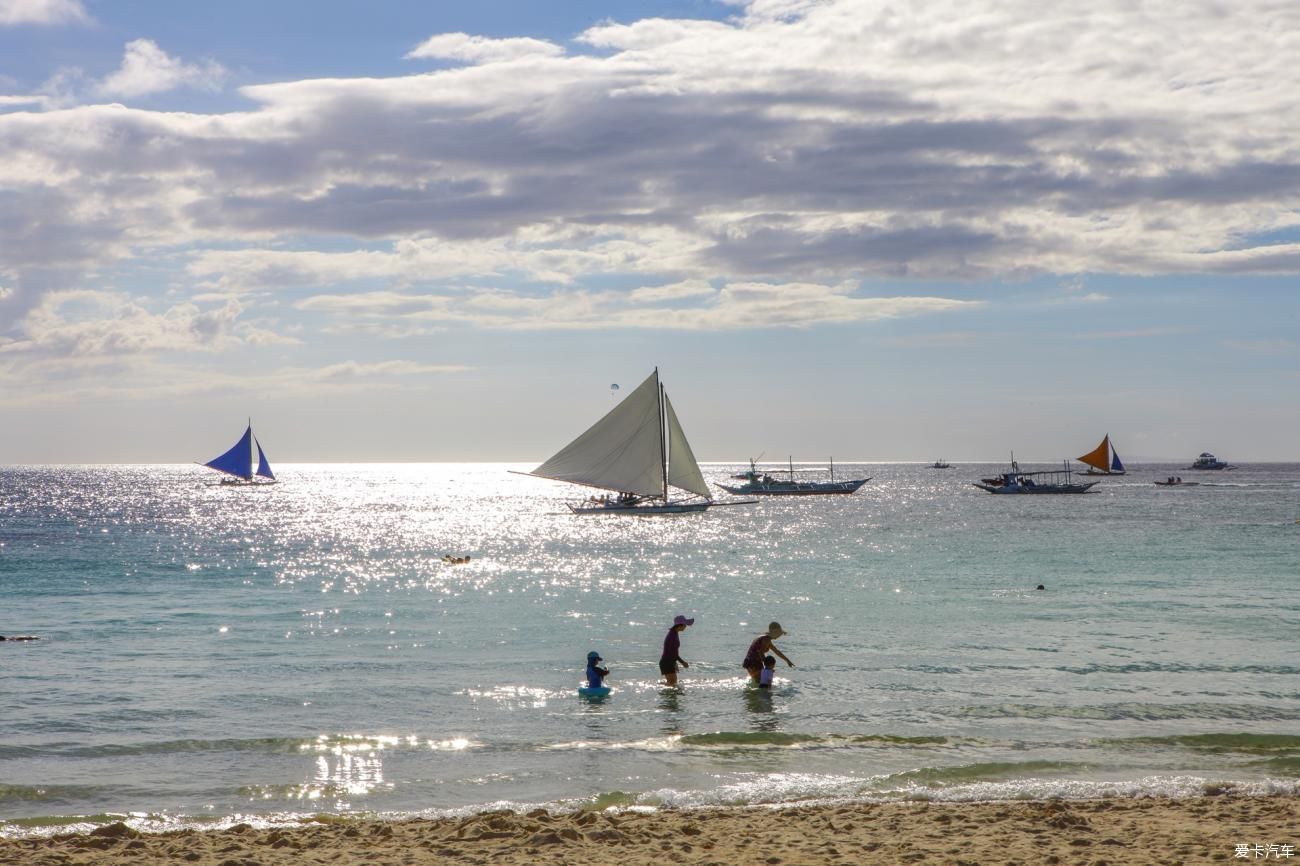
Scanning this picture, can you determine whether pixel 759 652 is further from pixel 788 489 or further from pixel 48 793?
pixel 788 489

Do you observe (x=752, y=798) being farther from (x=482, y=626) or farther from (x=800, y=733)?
(x=482, y=626)

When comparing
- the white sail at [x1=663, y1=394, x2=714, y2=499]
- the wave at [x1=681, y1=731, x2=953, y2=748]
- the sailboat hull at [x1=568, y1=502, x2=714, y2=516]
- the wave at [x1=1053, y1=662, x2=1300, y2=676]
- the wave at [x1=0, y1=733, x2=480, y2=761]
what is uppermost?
the white sail at [x1=663, y1=394, x2=714, y2=499]

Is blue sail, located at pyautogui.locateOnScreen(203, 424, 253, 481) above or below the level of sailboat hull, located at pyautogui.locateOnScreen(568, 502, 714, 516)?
above

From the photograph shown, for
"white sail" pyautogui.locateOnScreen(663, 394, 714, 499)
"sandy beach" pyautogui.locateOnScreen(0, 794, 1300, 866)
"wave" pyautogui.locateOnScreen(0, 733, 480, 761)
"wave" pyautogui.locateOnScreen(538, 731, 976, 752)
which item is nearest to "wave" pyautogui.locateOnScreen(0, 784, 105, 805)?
"wave" pyautogui.locateOnScreen(0, 733, 480, 761)

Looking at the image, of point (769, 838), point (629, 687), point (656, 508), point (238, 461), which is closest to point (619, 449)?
point (656, 508)

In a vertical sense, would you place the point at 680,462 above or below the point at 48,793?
above

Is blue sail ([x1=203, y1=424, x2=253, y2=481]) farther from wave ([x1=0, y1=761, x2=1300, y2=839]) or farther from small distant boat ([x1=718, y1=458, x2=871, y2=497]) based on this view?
wave ([x1=0, y1=761, x2=1300, y2=839])

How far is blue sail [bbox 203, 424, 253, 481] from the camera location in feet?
561

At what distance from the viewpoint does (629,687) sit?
78.1 feet

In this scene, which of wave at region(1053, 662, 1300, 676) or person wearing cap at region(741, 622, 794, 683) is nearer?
person wearing cap at region(741, 622, 794, 683)

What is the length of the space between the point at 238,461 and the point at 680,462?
109 meters

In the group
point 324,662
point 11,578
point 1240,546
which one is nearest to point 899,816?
point 324,662

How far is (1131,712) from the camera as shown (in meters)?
20.7

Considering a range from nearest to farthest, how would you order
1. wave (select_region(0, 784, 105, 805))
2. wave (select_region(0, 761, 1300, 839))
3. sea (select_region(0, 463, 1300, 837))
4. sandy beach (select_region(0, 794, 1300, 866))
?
1. sandy beach (select_region(0, 794, 1300, 866))
2. wave (select_region(0, 761, 1300, 839))
3. wave (select_region(0, 784, 105, 805))
4. sea (select_region(0, 463, 1300, 837))
